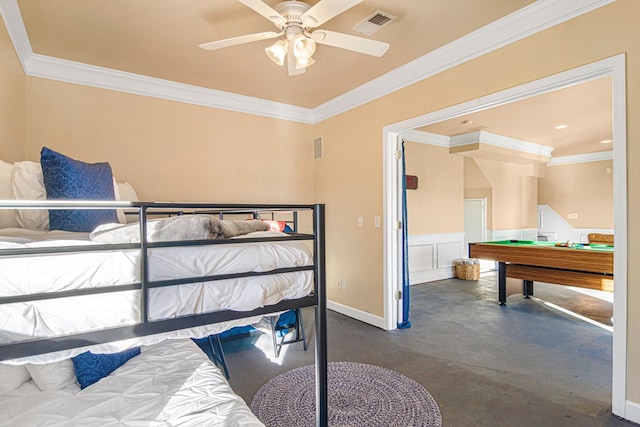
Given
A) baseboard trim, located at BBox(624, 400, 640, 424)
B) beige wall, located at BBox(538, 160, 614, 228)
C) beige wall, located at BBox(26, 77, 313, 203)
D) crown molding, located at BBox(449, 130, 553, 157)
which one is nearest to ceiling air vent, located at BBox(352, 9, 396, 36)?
beige wall, located at BBox(26, 77, 313, 203)

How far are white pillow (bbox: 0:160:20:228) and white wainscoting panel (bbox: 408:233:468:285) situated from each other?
481cm

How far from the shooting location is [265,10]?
1.76 meters

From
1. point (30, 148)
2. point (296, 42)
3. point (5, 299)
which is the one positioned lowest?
point (5, 299)

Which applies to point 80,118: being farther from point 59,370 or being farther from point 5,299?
point 5,299

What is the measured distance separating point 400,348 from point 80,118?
3.56 meters

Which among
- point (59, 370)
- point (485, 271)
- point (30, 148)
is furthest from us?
point (485, 271)

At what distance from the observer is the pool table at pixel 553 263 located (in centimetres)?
321

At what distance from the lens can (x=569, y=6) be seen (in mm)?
1974

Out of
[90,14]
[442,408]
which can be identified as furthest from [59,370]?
[90,14]

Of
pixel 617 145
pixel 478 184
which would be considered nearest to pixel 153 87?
pixel 617 145

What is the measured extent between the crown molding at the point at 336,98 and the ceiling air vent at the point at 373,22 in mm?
659

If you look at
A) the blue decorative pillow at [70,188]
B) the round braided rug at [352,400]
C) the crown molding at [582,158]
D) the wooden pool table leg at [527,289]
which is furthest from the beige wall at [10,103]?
the crown molding at [582,158]

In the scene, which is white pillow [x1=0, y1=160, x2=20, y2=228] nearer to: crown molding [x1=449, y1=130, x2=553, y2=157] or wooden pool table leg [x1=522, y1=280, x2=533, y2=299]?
wooden pool table leg [x1=522, y1=280, x2=533, y2=299]

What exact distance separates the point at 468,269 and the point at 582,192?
3.84 m
